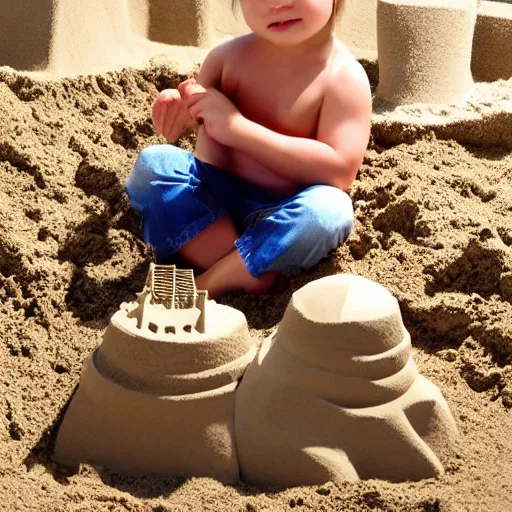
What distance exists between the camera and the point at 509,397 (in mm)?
1748

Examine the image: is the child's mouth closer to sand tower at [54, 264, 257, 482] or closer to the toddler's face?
the toddler's face

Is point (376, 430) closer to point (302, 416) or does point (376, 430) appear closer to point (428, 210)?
point (302, 416)

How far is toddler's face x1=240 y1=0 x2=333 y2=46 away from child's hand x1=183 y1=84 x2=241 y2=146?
15cm

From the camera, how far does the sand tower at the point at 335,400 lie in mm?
1535

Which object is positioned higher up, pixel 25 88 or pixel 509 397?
pixel 25 88

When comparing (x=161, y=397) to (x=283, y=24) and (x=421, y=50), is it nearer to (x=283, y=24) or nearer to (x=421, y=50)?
(x=283, y=24)

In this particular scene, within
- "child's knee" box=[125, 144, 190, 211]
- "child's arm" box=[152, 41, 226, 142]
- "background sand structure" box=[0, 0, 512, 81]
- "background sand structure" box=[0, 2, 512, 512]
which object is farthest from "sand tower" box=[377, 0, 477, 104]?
"child's knee" box=[125, 144, 190, 211]

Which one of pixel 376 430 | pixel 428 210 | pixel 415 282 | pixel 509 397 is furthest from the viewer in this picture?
pixel 428 210

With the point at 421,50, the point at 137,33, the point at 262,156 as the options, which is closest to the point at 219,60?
the point at 262,156

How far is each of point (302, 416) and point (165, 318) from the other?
0.25 meters

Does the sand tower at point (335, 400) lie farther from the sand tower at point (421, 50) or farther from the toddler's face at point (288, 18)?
the sand tower at point (421, 50)

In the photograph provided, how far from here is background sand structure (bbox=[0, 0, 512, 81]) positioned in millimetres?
2467

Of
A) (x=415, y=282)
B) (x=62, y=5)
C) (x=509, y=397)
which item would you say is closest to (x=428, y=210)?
(x=415, y=282)

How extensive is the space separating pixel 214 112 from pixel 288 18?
227 millimetres
